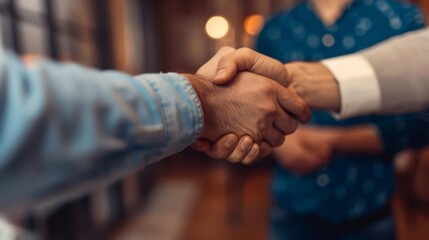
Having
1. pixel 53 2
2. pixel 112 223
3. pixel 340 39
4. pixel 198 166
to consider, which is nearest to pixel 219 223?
pixel 112 223

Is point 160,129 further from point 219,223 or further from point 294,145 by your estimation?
point 219,223

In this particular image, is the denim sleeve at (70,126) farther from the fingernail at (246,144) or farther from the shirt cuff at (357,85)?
the shirt cuff at (357,85)

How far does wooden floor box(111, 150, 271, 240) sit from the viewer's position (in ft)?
7.39

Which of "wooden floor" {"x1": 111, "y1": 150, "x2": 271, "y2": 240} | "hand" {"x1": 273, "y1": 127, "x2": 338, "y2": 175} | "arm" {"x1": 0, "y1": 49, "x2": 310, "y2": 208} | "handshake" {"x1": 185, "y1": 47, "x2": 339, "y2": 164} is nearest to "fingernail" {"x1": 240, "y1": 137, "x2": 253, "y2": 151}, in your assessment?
"handshake" {"x1": 185, "y1": 47, "x2": 339, "y2": 164}

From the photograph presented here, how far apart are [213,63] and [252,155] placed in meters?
0.12

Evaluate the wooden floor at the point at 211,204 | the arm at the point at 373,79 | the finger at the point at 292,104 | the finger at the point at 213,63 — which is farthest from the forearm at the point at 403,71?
the wooden floor at the point at 211,204

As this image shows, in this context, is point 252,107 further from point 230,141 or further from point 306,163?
point 306,163

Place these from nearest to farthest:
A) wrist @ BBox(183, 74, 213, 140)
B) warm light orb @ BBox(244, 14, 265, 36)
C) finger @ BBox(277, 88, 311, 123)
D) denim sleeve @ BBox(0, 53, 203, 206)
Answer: denim sleeve @ BBox(0, 53, 203, 206)
wrist @ BBox(183, 74, 213, 140)
finger @ BBox(277, 88, 311, 123)
warm light orb @ BBox(244, 14, 265, 36)

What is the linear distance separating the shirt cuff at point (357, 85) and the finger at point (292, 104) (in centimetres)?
5

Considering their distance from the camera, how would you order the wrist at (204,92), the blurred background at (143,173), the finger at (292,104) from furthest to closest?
the blurred background at (143,173)
the finger at (292,104)
the wrist at (204,92)

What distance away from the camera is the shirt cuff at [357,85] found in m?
0.56

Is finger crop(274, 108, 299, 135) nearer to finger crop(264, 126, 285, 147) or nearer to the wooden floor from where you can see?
finger crop(264, 126, 285, 147)

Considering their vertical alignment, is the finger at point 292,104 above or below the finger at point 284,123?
above

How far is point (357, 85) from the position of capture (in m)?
0.56
